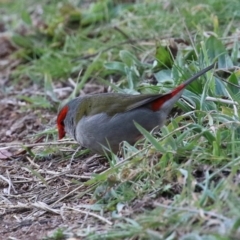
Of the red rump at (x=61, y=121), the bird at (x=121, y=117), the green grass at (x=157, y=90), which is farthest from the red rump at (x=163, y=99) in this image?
the red rump at (x=61, y=121)

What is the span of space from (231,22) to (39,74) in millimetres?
1881

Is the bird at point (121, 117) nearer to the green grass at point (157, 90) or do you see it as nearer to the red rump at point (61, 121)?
the green grass at point (157, 90)

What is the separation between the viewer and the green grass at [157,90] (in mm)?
3199

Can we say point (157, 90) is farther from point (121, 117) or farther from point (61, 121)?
point (61, 121)

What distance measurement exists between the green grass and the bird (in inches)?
4.7

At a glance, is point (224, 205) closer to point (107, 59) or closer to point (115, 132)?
point (115, 132)

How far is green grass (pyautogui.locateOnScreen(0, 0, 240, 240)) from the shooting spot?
3199 mm

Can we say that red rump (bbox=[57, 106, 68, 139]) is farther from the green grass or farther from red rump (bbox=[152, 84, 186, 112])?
red rump (bbox=[152, 84, 186, 112])

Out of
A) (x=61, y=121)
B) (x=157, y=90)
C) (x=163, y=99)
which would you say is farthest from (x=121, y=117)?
(x=61, y=121)

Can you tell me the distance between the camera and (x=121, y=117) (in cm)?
433

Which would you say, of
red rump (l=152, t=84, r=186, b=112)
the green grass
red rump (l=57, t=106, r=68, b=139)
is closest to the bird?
red rump (l=152, t=84, r=186, b=112)

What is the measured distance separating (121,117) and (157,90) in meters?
0.51

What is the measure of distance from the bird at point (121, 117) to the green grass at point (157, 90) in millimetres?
120

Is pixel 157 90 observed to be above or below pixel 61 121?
above
